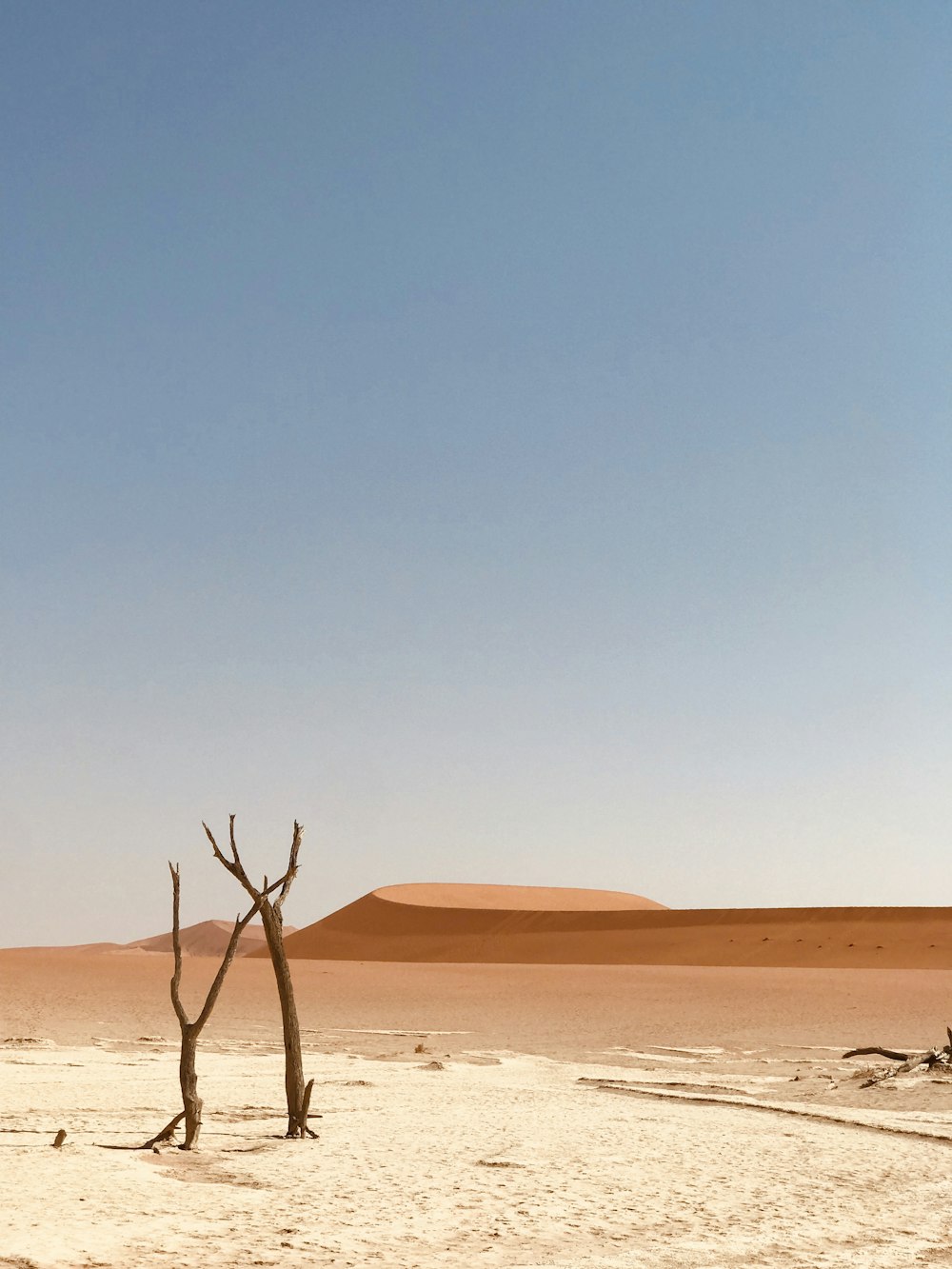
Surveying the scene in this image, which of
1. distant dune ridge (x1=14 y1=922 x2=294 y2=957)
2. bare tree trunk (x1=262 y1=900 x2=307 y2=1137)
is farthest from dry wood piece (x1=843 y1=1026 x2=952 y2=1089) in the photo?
distant dune ridge (x1=14 y1=922 x2=294 y2=957)

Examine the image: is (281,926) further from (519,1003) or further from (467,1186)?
(519,1003)

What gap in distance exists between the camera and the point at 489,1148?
11422mm

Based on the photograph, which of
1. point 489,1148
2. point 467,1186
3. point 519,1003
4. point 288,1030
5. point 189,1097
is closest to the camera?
point 467,1186

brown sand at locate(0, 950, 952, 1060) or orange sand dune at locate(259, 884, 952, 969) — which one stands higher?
orange sand dune at locate(259, 884, 952, 969)

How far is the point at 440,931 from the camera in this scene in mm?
65938

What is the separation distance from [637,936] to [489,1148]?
46.7 meters

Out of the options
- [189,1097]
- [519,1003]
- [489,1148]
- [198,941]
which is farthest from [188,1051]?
[198,941]

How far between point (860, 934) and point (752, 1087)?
37.2m

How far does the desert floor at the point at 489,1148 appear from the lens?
7.72 metres

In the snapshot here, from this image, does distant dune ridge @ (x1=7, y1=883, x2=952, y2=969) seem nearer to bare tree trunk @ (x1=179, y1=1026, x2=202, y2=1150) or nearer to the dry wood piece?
the dry wood piece

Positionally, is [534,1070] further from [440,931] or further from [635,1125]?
[440,931]

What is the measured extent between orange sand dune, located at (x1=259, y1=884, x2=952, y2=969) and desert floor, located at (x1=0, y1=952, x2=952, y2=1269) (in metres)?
22.5

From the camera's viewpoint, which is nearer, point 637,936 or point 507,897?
point 637,936

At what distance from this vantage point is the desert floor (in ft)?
25.3
